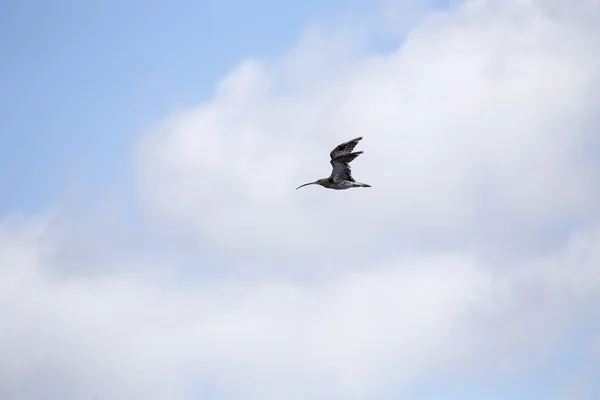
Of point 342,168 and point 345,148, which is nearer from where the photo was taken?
point 345,148

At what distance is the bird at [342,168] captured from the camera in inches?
3595

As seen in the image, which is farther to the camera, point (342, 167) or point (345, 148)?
point (342, 167)

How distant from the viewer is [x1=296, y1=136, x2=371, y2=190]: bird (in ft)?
300

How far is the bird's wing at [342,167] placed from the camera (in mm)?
91688

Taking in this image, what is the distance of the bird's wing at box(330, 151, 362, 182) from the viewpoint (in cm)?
9169

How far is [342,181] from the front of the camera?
96000 mm

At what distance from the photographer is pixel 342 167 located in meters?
93.4

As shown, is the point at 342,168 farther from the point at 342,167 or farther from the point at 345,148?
the point at 345,148

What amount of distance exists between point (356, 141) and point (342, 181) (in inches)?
229

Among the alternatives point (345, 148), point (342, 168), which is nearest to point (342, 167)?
point (342, 168)

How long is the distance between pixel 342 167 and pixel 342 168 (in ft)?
0.68

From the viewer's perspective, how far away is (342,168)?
3684 inches

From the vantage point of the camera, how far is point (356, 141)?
91438 mm
